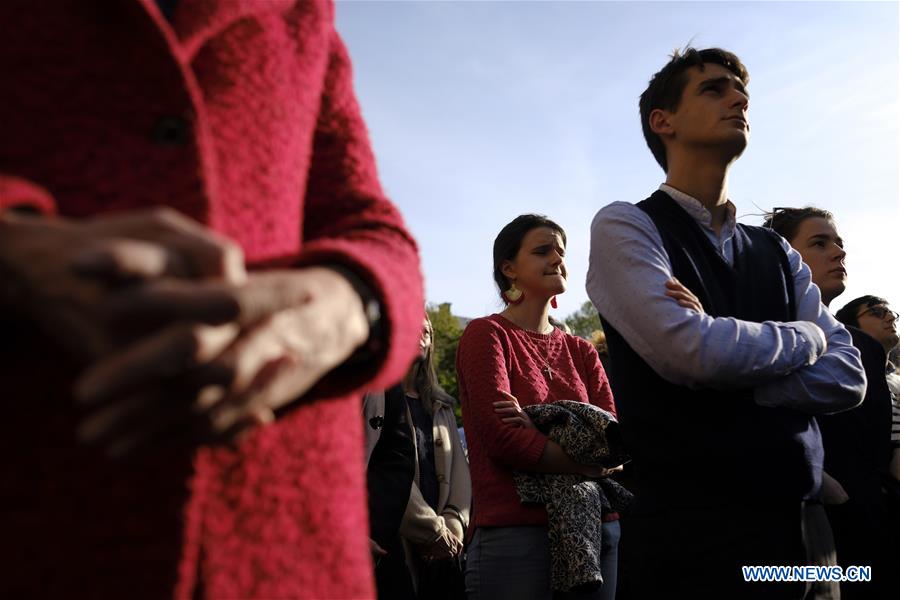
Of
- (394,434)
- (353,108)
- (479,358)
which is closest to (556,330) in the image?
(479,358)

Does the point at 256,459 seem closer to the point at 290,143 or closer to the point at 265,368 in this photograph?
the point at 265,368

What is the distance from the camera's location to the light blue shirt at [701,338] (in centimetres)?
240

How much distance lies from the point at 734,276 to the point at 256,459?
224cm

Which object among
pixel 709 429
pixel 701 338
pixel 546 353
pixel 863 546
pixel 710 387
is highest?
pixel 546 353

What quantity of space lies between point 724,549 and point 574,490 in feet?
4.10

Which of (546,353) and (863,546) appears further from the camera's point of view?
(546,353)

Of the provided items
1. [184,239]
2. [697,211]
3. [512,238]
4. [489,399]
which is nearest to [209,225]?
[184,239]

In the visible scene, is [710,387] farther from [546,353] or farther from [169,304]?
[169,304]

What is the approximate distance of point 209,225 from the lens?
2.89 feet

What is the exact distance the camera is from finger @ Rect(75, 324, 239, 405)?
1.98ft

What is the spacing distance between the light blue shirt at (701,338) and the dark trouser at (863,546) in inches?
50.5

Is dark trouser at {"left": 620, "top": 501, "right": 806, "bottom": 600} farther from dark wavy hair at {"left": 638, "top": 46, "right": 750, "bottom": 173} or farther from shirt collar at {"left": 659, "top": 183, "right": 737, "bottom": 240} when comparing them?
dark wavy hair at {"left": 638, "top": 46, "right": 750, "bottom": 173}

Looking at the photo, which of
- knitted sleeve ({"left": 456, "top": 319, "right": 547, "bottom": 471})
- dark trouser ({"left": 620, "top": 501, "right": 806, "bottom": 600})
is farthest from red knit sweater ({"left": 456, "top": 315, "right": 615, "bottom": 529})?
dark trouser ({"left": 620, "top": 501, "right": 806, "bottom": 600})

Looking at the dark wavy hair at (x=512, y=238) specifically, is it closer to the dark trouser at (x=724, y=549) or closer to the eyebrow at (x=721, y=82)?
the eyebrow at (x=721, y=82)
